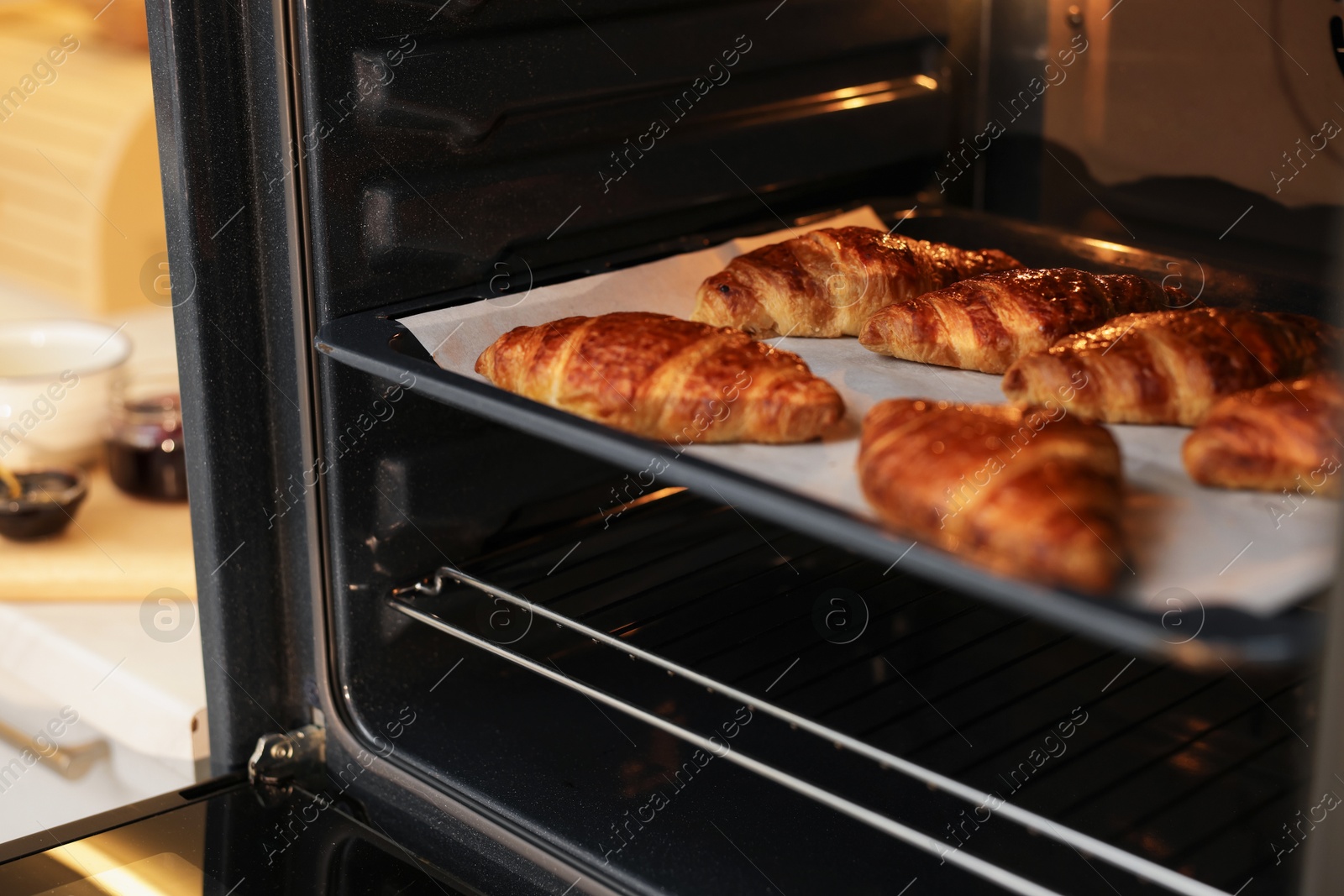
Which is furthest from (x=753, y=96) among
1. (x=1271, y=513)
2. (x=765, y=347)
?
(x=1271, y=513)

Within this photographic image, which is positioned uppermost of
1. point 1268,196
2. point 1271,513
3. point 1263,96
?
point 1263,96

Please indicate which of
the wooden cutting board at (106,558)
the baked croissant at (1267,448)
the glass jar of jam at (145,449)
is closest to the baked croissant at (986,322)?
the baked croissant at (1267,448)

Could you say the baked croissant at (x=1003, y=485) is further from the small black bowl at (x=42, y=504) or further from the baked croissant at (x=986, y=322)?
the small black bowl at (x=42, y=504)

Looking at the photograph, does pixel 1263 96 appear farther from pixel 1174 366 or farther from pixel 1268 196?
pixel 1174 366

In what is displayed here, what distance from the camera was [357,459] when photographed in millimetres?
1239

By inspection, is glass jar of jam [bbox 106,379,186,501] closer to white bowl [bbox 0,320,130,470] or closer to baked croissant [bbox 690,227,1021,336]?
white bowl [bbox 0,320,130,470]

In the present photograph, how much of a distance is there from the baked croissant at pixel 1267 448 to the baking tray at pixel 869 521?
0.18m

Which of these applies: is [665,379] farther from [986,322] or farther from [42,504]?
[42,504]

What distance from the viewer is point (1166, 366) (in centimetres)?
112

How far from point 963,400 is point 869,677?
31cm

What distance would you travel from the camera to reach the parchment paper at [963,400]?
80 cm

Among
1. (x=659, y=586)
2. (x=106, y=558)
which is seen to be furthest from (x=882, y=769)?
(x=106, y=558)

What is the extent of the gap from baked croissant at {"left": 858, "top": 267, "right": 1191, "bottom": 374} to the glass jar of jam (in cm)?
127

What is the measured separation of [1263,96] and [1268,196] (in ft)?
0.34
